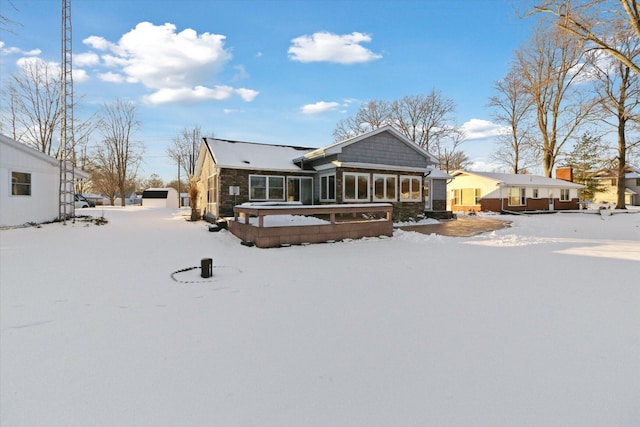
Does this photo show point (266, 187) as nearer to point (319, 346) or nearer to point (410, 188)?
point (410, 188)

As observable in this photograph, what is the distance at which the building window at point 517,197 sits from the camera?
2566cm

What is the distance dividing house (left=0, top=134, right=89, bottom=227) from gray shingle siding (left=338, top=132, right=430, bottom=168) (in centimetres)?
1392

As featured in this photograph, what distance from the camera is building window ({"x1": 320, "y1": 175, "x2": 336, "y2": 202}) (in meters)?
14.7

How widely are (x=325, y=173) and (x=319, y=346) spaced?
505 inches

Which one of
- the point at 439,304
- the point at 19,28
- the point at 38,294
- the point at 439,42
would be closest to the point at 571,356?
the point at 439,304

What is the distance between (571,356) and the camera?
9.34 ft

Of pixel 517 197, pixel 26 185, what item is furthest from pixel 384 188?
pixel 517 197

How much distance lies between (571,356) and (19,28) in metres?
11.7

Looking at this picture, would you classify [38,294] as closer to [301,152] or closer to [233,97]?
[301,152]

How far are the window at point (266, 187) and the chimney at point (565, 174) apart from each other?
104ft

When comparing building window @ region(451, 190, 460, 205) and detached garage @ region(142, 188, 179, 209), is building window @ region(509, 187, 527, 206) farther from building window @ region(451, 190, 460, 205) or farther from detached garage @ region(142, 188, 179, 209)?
detached garage @ region(142, 188, 179, 209)

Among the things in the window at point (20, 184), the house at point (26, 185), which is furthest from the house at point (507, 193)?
the window at point (20, 184)

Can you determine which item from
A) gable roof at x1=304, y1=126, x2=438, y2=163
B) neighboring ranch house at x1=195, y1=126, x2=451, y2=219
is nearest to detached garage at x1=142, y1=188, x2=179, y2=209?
neighboring ranch house at x1=195, y1=126, x2=451, y2=219

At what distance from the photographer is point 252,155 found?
16.0 meters
